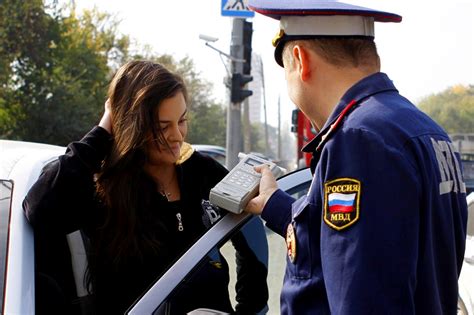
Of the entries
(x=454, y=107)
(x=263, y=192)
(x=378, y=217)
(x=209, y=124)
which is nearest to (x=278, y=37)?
(x=263, y=192)

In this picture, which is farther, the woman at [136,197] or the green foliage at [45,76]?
the green foliage at [45,76]

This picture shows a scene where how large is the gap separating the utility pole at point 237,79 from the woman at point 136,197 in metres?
7.88

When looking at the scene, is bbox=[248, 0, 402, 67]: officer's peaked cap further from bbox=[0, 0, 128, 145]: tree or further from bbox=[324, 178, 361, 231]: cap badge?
bbox=[0, 0, 128, 145]: tree

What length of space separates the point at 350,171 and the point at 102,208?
105 cm

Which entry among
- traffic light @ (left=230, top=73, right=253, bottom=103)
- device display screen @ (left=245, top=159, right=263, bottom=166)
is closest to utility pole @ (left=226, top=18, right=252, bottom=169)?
traffic light @ (left=230, top=73, right=253, bottom=103)

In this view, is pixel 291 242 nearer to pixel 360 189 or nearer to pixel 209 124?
pixel 360 189

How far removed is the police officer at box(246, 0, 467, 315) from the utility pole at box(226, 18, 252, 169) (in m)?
8.64

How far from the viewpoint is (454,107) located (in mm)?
20422

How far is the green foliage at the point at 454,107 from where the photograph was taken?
63.8ft

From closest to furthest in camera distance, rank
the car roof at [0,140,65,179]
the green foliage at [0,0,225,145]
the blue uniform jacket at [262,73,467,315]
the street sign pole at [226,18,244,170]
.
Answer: the blue uniform jacket at [262,73,467,315]
the car roof at [0,140,65,179]
the street sign pole at [226,18,244,170]
the green foliage at [0,0,225,145]

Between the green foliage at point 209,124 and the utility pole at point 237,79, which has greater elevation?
the utility pole at point 237,79

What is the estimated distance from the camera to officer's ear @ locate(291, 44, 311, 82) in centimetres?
140

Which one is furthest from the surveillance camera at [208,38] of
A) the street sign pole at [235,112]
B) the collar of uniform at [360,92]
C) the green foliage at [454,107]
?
the green foliage at [454,107]

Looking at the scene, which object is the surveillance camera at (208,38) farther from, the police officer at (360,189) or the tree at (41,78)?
the tree at (41,78)
